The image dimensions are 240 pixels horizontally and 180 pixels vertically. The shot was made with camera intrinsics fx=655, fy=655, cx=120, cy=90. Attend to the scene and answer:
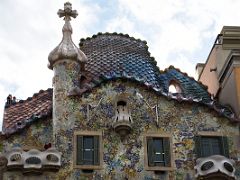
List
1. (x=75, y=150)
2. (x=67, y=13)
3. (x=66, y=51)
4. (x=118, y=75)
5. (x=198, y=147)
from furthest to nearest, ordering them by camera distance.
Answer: (x=67, y=13) < (x=66, y=51) < (x=118, y=75) < (x=198, y=147) < (x=75, y=150)

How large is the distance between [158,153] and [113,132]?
1.27 metres

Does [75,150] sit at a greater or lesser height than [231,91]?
lesser

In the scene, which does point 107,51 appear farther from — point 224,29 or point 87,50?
point 224,29

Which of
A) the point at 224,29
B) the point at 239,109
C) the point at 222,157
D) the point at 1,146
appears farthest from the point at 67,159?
the point at 224,29

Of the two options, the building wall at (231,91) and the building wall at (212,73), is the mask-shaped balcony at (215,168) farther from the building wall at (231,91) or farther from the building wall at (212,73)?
the building wall at (212,73)

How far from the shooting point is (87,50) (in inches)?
781

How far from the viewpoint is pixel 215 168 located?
1593cm

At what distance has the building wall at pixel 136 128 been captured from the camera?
16.4 meters

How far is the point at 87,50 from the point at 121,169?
4838 millimetres

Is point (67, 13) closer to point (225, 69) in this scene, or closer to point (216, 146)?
point (225, 69)

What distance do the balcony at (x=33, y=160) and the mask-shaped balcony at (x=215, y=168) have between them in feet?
11.4

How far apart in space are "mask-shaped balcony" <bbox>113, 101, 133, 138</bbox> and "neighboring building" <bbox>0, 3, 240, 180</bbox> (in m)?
0.03

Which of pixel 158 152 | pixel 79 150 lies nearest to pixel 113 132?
pixel 79 150

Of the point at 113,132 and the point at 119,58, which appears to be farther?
the point at 119,58
